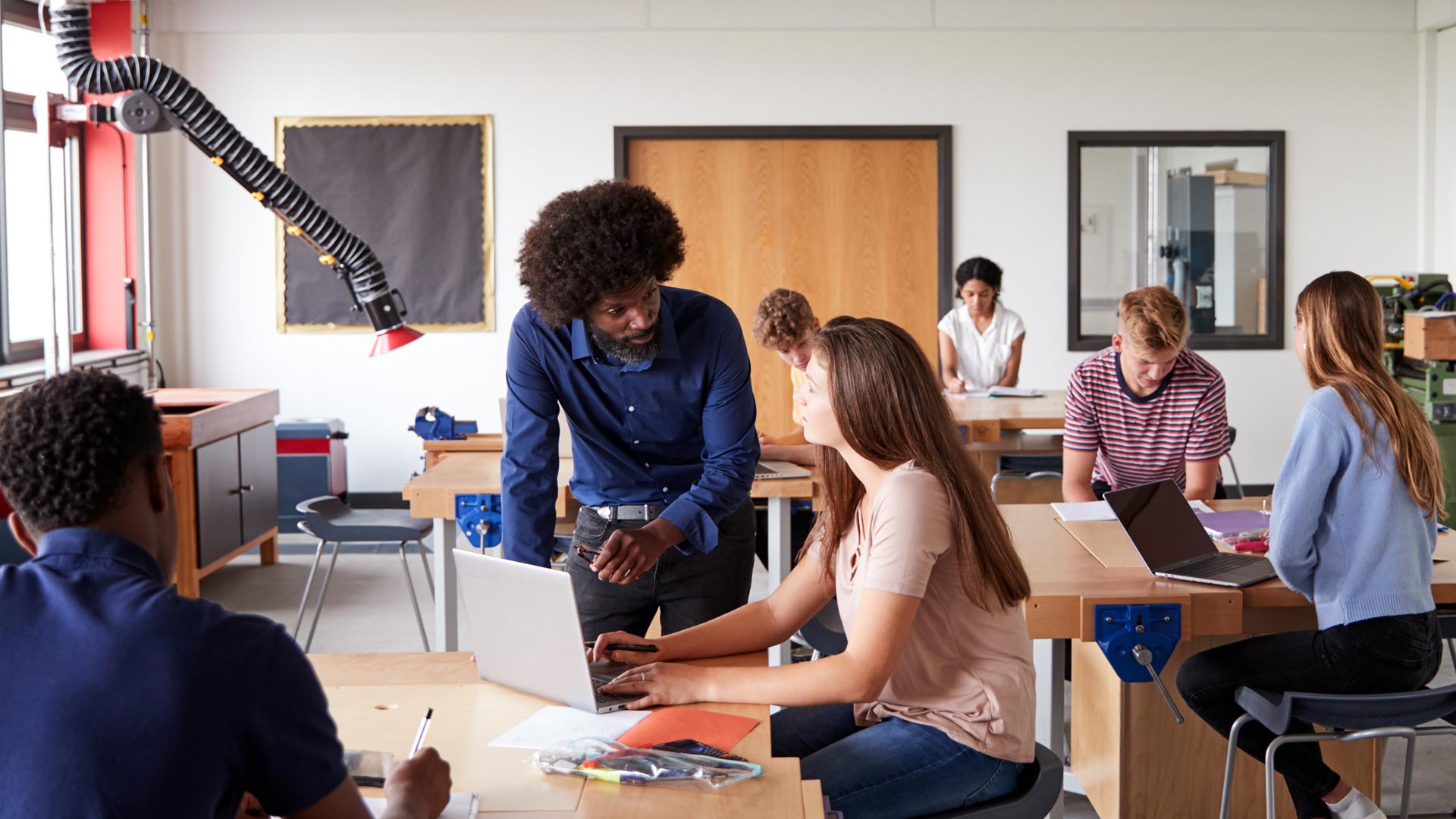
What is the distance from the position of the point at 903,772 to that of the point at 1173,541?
1.05 m

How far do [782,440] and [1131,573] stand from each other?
1.95m

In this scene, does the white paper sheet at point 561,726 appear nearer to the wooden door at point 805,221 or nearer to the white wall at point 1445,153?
the wooden door at point 805,221

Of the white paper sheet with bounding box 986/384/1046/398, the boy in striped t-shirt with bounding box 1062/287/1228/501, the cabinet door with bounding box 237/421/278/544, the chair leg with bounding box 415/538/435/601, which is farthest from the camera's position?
the white paper sheet with bounding box 986/384/1046/398

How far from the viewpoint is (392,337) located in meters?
4.77

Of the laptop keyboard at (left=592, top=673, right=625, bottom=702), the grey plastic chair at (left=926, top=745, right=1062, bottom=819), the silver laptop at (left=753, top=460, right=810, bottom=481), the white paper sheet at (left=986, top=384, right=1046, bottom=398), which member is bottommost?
the grey plastic chair at (left=926, top=745, right=1062, bottom=819)

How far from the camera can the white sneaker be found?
2398mm

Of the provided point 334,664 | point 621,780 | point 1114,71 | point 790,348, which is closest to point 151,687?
point 621,780

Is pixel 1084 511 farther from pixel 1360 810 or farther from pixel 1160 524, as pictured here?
pixel 1360 810

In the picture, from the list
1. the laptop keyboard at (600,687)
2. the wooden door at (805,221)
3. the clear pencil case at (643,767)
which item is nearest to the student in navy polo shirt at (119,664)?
the clear pencil case at (643,767)

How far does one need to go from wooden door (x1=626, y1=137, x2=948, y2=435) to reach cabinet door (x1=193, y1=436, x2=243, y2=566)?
8.56ft

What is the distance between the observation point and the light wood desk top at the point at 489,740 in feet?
4.86

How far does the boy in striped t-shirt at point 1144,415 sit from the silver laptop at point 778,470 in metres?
0.81

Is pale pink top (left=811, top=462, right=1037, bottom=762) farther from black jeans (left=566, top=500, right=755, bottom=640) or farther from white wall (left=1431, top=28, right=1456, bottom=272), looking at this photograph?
white wall (left=1431, top=28, right=1456, bottom=272)

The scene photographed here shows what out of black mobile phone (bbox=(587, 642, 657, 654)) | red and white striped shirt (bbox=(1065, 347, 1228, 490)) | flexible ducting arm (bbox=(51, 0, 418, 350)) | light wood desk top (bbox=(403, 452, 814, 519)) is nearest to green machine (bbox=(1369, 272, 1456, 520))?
red and white striped shirt (bbox=(1065, 347, 1228, 490))
